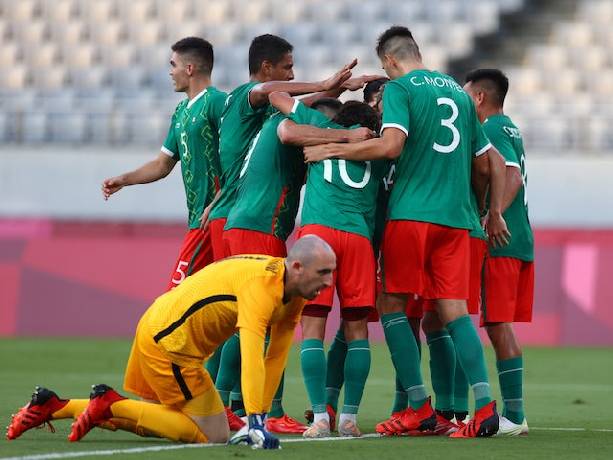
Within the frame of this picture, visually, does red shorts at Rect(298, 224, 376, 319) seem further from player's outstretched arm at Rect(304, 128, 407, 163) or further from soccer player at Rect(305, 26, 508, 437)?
player's outstretched arm at Rect(304, 128, 407, 163)

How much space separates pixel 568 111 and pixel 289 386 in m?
10.6

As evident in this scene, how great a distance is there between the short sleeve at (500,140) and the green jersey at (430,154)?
0.64 meters

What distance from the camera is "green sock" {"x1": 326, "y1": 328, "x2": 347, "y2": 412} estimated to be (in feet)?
26.5

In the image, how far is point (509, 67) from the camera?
2230cm

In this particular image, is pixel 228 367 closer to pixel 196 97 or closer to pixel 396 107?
pixel 196 97

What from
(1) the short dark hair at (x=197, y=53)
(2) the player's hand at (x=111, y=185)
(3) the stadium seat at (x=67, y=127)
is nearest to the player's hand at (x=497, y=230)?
(1) the short dark hair at (x=197, y=53)

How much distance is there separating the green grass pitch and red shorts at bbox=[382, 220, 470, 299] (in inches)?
32.4

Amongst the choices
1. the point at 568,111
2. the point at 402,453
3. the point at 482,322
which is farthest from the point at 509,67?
the point at 402,453

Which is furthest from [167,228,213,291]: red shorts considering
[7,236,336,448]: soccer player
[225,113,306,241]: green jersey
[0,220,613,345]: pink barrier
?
[0,220,613,345]: pink barrier

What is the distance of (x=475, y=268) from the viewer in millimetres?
7805

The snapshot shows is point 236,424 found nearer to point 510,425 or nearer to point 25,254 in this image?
point 510,425

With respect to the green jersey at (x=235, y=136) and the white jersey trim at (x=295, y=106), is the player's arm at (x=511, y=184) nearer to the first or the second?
the white jersey trim at (x=295, y=106)

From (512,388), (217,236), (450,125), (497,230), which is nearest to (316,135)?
(450,125)

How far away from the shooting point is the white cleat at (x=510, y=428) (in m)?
7.59
